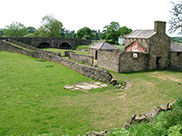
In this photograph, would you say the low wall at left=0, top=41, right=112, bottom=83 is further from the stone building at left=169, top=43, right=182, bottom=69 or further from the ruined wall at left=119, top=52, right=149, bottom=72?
the stone building at left=169, top=43, right=182, bottom=69

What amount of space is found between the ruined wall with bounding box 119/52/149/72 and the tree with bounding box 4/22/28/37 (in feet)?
213

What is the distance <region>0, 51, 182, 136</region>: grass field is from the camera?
7.50m

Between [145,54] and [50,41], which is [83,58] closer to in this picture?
[145,54]

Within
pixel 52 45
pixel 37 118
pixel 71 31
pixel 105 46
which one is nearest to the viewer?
pixel 37 118

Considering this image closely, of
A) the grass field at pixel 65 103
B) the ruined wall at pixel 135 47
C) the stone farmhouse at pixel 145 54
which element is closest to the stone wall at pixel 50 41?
the ruined wall at pixel 135 47

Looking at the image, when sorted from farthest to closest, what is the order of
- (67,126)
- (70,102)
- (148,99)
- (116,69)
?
(116,69) < (148,99) < (70,102) < (67,126)

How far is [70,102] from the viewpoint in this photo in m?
10.4

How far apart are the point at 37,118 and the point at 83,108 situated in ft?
7.58

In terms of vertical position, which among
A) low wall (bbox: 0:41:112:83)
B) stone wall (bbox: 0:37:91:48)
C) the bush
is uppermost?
stone wall (bbox: 0:37:91:48)

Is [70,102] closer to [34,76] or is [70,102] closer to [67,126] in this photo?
[67,126]

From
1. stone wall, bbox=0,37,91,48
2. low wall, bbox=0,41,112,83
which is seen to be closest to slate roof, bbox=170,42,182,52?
low wall, bbox=0,41,112,83

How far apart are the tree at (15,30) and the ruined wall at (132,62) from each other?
213ft

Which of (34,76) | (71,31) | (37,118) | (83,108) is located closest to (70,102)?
(83,108)

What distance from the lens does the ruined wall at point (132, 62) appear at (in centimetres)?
1962
